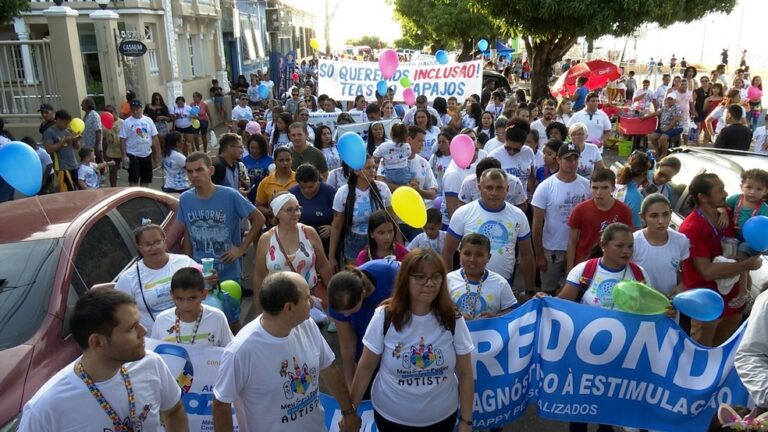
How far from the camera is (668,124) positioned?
1298cm

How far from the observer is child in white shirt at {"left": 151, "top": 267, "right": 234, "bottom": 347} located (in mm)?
3299

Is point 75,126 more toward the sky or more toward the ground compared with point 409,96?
more toward the ground

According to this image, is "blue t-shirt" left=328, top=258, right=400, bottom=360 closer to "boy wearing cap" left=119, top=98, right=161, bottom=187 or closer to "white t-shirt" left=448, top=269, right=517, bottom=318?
"white t-shirt" left=448, top=269, right=517, bottom=318

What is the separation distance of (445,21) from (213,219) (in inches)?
1190

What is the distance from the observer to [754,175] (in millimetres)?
4391

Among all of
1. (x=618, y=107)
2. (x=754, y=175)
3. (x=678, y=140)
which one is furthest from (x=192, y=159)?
(x=618, y=107)

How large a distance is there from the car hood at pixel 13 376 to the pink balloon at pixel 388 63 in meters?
9.13

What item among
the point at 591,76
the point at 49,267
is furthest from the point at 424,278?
the point at 591,76

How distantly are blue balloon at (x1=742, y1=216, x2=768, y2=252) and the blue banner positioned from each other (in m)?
0.89

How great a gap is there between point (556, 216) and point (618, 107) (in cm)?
1212

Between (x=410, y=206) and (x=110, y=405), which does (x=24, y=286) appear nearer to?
(x=110, y=405)

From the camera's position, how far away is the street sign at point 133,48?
14586mm

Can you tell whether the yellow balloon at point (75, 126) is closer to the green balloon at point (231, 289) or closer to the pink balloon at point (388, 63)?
the pink balloon at point (388, 63)

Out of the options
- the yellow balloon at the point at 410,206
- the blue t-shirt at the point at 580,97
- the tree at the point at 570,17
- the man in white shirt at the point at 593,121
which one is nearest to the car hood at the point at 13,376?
the yellow balloon at the point at 410,206
